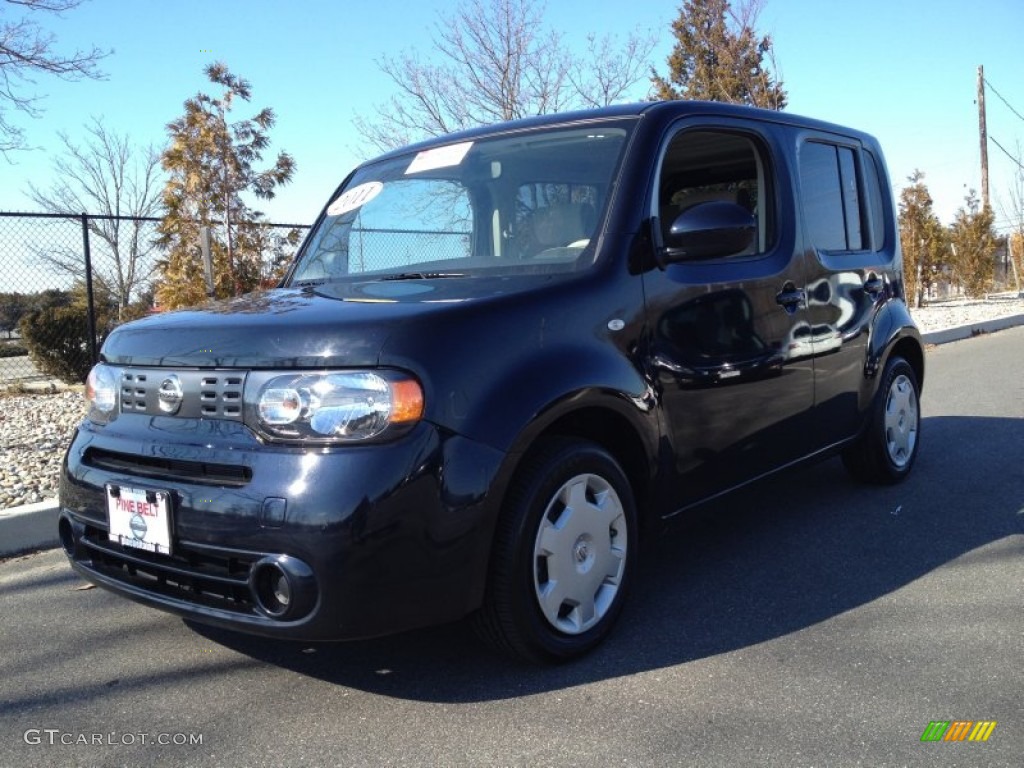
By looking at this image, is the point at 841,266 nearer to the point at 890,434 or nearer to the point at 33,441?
the point at 890,434

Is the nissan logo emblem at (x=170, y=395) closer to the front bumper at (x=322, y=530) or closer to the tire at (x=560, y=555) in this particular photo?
the front bumper at (x=322, y=530)

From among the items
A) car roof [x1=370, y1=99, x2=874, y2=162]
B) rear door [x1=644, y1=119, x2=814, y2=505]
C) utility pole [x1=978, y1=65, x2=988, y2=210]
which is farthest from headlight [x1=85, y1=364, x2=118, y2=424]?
utility pole [x1=978, y1=65, x2=988, y2=210]

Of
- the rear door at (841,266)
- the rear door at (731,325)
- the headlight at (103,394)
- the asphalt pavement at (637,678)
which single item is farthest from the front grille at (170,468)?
the rear door at (841,266)

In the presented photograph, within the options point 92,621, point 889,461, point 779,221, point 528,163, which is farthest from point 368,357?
point 889,461

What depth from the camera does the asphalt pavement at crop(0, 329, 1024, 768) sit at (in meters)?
2.36

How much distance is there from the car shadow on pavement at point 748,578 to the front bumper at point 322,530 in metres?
0.49

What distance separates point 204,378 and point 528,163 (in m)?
1.53

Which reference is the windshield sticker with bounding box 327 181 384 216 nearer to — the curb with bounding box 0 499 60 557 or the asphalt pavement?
the asphalt pavement

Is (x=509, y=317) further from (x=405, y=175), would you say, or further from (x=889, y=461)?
(x=889, y=461)

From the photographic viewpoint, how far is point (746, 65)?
18312mm

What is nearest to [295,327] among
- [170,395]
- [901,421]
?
[170,395]

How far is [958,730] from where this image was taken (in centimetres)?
237

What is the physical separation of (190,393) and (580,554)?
1302 millimetres

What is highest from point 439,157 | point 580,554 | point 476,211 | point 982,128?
point 982,128
